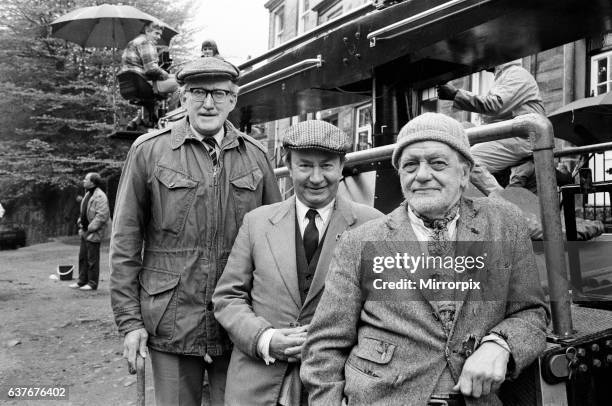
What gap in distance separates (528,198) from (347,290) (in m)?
1.48

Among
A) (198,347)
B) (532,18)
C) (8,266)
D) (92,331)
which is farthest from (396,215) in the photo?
(8,266)

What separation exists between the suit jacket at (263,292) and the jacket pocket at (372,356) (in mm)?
401

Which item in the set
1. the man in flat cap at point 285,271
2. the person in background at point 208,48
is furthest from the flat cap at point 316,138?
the person in background at point 208,48

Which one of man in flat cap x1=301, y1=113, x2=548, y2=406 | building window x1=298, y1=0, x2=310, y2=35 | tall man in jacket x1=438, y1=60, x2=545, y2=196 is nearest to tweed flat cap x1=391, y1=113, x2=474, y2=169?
man in flat cap x1=301, y1=113, x2=548, y2=406

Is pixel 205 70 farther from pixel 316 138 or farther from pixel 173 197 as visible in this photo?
pixel 316 138

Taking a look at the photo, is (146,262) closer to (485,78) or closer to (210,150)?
(210,150)

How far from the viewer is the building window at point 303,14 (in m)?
16.7

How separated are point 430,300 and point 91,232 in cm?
866

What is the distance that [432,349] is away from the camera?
159 cm

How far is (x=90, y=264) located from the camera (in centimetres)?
932

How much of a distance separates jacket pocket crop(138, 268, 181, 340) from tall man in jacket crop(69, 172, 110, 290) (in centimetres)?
736

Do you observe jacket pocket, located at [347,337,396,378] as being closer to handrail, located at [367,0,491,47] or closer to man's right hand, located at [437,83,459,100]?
handrail, located at [367,0,491,47]

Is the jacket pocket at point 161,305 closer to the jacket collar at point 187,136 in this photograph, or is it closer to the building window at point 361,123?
the jacket collar at point 187,136

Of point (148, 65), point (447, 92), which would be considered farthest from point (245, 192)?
point (148, 65)
